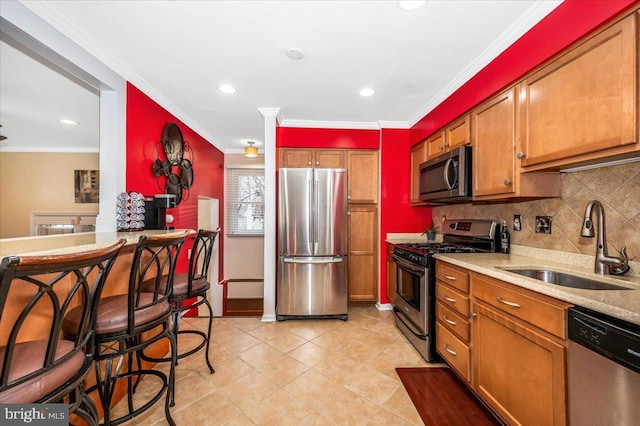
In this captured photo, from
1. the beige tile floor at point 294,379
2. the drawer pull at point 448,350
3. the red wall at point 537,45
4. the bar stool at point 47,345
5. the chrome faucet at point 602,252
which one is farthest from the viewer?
the drawer pull at point 448,350

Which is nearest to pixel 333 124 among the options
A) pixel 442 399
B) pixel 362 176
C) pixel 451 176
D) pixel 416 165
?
pixel 362 176

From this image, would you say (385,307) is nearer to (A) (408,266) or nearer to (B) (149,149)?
(A) (408,266)

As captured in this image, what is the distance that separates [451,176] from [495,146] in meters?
0.50

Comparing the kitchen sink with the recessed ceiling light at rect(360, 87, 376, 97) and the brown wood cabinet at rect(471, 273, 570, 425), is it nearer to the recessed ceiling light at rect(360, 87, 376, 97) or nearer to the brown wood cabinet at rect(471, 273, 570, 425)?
the brown wood cabinet at rect(471, 273, 570, 425)

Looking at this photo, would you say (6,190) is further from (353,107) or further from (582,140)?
(582,140)

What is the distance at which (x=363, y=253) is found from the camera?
12.1 ft

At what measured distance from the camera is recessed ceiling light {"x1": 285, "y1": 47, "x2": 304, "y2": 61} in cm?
204

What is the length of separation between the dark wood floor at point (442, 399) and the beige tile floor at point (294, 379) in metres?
0.08

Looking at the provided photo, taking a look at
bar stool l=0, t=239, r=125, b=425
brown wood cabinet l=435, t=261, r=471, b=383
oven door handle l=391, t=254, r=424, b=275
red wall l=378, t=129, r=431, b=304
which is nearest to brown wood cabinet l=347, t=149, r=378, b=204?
red wall l=378, t=129, r=431, b=304

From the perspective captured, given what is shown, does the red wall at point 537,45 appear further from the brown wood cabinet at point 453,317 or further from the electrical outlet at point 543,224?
the brown wood cabinet at point 453,317

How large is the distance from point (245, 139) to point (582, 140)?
4.32m

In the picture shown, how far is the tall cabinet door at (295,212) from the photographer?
3100 millimetres

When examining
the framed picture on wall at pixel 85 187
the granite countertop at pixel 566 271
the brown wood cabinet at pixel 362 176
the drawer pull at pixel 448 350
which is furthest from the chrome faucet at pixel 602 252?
the framed picture on wall at pixel 85 187

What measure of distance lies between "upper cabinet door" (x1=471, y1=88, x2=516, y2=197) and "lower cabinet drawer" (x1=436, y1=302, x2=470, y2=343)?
98 centimetres
